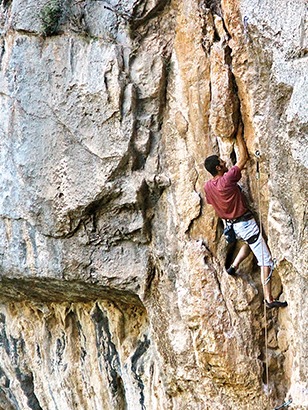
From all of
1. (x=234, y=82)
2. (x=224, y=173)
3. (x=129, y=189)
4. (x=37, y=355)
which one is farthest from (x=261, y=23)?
(x=37, y=355)

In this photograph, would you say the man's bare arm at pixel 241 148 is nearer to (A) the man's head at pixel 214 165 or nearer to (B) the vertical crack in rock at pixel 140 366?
(A) the man's head at pixel 214 165

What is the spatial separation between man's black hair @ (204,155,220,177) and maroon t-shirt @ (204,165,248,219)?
86 mm

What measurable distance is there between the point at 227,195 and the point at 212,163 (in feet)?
0.98

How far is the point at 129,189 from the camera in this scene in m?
7.78

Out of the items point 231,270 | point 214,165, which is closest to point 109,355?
point 231,270

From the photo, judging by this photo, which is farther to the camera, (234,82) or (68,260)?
(68,260)

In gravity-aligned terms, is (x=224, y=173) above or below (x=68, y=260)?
above

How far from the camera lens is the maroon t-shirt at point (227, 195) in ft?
22.7

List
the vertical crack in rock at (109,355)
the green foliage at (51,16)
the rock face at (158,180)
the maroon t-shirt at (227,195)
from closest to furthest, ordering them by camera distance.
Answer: the rock face at (158,180) < the maroon t-shirt at (227,195) < the green foliage at (51,16) < the vertical crack in rock at (109,355)

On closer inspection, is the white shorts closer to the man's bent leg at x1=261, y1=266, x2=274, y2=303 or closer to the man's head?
the man's bent leg at x1=261, y1=266, x2=274, y2=303

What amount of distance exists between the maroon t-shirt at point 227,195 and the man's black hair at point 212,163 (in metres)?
0.09

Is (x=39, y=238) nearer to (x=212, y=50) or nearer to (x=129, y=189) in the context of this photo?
(x=129, y=189)

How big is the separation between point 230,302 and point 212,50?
224 centimetres

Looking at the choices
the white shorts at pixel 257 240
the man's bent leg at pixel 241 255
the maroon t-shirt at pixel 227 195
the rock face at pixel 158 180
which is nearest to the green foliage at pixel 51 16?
the rock face at pixel 158 180
